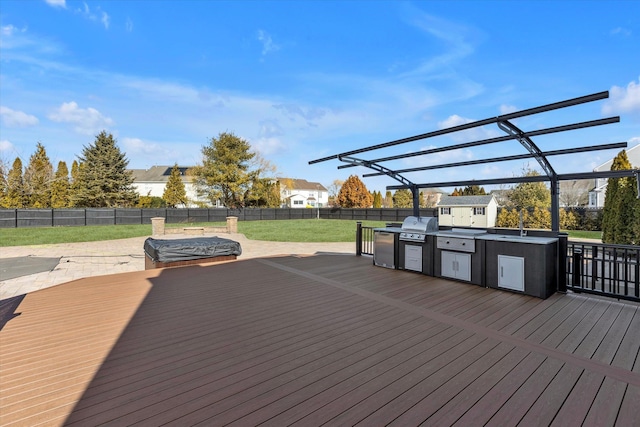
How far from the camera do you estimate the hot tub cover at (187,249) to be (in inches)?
233

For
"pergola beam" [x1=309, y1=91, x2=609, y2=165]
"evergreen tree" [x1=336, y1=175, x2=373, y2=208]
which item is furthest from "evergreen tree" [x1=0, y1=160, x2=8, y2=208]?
"evergreen tree" [x1=336, y1=175, x2=373, y2=208]

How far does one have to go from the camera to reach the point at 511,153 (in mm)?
4891

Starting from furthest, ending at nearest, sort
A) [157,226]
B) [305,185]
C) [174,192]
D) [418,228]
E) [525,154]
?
[305,185] → [174,192] → [157,226] → [418,228] → [525,154]

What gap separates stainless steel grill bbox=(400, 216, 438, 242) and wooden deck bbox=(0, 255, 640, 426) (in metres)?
1.35

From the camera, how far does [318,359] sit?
230 cm

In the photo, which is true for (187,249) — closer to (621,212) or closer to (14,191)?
(621,212)

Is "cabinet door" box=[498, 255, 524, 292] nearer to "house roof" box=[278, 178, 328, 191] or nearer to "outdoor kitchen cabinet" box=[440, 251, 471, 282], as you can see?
"outdoor kitchen cabinet" box=[440, 251, 471, 282]

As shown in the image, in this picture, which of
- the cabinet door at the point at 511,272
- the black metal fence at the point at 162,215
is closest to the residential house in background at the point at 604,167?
the black metal fence at the point at 162,215

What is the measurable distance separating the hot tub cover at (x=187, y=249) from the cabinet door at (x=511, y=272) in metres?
5.28

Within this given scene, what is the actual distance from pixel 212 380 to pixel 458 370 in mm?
1747

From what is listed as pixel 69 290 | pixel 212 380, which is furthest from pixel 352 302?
pixel 69 290

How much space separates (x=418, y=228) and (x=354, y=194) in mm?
29635

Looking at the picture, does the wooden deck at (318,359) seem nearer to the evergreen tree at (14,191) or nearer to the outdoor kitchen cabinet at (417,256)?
the outdoor kitchen cabinet at (417,256)

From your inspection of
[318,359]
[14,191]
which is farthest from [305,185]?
[318,359]
